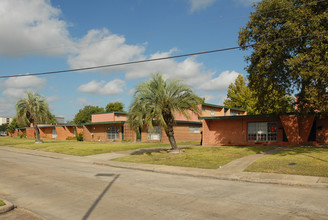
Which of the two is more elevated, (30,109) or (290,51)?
(290,51)

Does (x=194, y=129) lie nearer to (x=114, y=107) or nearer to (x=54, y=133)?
(x=54, y=133)

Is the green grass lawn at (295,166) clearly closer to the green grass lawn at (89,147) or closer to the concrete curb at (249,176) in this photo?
the concrete curb at (249,176)

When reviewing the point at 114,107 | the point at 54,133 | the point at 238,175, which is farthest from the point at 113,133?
the point at 114,107

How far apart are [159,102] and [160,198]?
37.5ft

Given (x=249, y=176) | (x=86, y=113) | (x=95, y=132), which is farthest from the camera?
(x=86, y=113)

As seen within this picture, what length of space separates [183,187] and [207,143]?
1959 cm

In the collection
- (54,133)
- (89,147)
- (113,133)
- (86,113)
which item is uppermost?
(86,113)

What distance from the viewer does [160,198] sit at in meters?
8.27

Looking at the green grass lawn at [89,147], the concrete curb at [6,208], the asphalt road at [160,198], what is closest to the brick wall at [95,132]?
the green grass lawn at [89,147]

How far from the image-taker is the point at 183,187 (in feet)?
33.0

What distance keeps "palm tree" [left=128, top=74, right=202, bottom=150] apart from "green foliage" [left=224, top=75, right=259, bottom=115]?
3145 cm

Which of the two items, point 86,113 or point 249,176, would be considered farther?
point 86,113

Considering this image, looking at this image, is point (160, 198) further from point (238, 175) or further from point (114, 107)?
point (114, 107)

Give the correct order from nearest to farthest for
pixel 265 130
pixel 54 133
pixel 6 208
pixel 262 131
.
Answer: pixel 6 208, pixel 265 130, pixel 262 131, pixel 54 133
